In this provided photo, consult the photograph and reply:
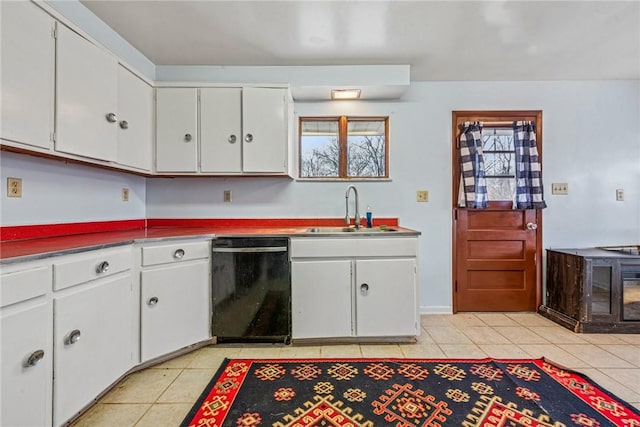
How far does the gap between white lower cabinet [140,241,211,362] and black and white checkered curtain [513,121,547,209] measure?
287 cm

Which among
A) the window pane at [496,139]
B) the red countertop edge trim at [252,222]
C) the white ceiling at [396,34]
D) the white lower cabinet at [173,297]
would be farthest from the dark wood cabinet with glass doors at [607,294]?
the white lower cabinet at [173,297]

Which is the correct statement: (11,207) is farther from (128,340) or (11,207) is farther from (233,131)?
(233,131)

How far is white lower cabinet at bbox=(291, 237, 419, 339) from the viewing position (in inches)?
86.2

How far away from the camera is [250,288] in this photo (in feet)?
7.07

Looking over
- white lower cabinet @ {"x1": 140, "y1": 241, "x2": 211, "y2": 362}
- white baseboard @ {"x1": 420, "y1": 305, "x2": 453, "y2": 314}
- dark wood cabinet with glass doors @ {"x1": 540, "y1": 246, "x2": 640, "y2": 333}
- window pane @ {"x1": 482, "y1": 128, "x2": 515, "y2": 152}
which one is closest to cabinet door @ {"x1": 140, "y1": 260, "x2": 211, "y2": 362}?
white lower cabinet @ {"x1": 140, "y1": 241, "x2": 211, "y2": 362}

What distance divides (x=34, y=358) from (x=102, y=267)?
0.46 meters

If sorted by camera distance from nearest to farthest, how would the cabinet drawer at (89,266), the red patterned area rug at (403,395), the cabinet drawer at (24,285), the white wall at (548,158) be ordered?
A: the cabinet drawer at (24,285)
the cabinet drawer at (89,266)
the red patterned area rug at (403,395)
the white wall at (548,158)

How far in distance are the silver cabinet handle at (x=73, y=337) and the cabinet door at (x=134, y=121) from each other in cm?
116

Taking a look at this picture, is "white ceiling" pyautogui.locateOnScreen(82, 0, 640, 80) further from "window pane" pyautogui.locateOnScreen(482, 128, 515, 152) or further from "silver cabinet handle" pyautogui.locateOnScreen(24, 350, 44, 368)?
"silver cabinet handle" pyautogui.locateOnScreen(24, 350, 44, 368)

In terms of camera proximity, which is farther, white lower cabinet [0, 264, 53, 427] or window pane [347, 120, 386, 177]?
window pane [347, 120, 386, 177]

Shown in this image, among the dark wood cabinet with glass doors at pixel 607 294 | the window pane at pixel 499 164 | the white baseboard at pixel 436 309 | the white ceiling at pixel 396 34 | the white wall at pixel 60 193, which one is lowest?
the white baseboard at pixel 436 309

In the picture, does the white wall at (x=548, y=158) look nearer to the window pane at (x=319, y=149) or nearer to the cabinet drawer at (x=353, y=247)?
the window pane at (x=319, y=149)

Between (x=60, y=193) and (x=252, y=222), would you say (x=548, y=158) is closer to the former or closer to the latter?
(x=252, y=222)

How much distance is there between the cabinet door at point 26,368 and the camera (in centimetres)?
110
